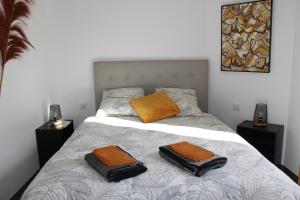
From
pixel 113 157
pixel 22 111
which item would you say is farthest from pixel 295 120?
pixel 22 111

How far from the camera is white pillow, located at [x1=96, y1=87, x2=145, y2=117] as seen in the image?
3.09 m

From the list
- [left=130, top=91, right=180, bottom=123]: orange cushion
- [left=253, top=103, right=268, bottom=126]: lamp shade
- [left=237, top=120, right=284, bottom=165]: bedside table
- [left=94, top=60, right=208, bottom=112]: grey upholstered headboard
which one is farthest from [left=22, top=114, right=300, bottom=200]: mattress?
[left=94, top=60, right=208, bottom=112]: grey upholstered headboard

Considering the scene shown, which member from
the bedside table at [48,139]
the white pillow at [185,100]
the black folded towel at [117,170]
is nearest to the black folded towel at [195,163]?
the black folded towel at [117,170]

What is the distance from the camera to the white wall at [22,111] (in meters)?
2.47

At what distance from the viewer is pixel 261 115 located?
302cm

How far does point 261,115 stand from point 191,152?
150 centimetres

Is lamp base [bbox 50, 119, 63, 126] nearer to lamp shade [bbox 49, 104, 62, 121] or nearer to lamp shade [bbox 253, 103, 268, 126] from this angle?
lamp shade [bbox 49, 104, 62, 121]

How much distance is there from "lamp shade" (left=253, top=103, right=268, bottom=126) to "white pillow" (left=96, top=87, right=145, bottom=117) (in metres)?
1.35

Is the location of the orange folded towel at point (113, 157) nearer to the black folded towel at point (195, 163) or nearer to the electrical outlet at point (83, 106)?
the black folded towel at point (195, 163)

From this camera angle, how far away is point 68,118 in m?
3.61

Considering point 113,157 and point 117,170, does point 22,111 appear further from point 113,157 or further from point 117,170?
point 117,170

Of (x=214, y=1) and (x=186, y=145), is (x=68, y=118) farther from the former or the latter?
(x=214, y=1)

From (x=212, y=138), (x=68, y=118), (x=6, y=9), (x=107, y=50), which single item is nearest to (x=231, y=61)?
(x=212, y=138)

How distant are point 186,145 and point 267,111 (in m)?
1.58
